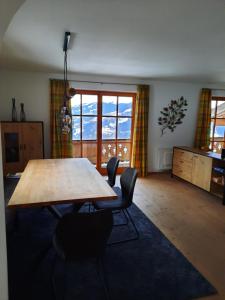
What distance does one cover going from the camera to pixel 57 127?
4500 millimetres

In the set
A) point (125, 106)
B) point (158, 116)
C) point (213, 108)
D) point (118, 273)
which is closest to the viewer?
point (118, 273)

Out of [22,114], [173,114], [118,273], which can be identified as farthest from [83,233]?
[173,114]

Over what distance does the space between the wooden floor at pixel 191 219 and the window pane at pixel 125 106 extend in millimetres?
1643

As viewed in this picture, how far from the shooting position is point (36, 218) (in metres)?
2.96

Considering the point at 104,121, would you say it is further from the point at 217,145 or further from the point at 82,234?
the point at 82,234

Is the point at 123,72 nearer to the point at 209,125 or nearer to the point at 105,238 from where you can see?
the point at 209,125

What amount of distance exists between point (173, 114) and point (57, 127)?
111 inches

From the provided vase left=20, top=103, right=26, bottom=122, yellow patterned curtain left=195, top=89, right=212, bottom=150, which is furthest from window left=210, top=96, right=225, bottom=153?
vase left=20, top=103, right=26, bottom=122

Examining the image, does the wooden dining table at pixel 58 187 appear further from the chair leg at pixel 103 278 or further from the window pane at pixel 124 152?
the window pane at pixel 124 152

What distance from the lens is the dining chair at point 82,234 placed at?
150 cm

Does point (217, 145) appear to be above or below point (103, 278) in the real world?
above

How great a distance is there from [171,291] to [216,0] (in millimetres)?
2343

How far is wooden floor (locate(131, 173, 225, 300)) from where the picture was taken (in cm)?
219

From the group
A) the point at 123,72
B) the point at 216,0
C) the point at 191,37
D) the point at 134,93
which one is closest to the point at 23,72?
the point at 123,72
